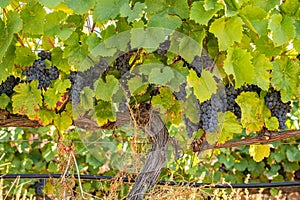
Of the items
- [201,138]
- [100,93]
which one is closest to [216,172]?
A: [201,138]

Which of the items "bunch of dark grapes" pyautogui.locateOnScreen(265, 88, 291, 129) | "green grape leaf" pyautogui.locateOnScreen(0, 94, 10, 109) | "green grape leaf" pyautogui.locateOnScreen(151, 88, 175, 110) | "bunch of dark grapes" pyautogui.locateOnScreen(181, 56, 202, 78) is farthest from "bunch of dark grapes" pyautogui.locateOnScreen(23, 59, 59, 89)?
"bunch of dark grapes" pyautogui.locateOnScreen(265, 88, 291, 129)

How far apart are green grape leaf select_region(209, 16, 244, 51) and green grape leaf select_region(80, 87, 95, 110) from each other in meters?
0.39

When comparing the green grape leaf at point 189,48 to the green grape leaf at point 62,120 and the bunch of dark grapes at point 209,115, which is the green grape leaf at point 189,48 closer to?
the bunch of dark grapes at point 209,115

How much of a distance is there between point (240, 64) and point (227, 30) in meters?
0.10

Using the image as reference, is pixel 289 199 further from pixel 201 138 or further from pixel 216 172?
pixel 201 138

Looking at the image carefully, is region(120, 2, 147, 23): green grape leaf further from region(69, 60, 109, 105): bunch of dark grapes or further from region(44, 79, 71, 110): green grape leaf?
region(44, 79, 71, 110): green grape leaf

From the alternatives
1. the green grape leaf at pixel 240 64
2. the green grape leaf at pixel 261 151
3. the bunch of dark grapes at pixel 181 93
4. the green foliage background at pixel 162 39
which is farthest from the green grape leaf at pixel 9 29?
the green grape leaf at pixel 261 151

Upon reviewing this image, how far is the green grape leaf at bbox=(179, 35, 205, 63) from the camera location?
1.45 meters

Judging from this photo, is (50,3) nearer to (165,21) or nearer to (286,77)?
(165,21)

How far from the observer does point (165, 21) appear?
140cm

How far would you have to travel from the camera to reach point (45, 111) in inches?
66.6

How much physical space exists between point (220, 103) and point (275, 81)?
0.17 meters

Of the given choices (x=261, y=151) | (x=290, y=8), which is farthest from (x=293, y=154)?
(x=290, y=8)

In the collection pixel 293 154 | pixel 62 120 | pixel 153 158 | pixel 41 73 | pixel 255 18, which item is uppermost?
pixel 293 154
